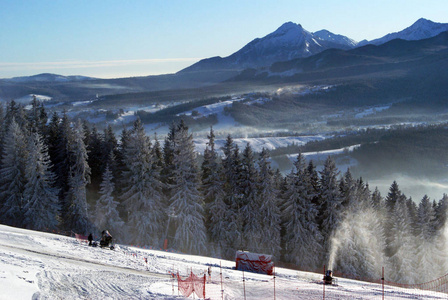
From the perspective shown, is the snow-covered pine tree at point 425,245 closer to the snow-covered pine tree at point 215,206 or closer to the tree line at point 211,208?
the tree line at point 211,208

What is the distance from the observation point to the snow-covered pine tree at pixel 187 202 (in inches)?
1750

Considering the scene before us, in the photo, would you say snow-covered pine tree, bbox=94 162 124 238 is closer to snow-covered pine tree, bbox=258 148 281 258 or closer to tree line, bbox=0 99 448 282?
tree line, bbox=0 99 448 282

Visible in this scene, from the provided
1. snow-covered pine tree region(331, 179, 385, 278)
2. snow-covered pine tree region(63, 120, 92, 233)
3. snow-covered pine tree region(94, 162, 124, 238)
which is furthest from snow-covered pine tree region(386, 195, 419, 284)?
snow-covered pine tree region(63, 120, 92, 233)

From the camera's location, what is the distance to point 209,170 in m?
48.5

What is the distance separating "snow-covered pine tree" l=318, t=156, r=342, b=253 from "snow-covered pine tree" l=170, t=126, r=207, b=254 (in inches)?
546

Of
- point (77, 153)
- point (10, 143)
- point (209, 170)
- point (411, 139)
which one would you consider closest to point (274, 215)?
point (209, 170)

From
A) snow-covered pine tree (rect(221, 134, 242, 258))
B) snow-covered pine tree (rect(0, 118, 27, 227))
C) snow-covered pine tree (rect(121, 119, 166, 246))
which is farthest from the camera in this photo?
snow-covered pine tree (rect(121, 119, 166, 246))

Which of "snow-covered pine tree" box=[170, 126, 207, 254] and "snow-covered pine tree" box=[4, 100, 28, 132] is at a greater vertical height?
"snow-covered pine tree" box=[4, 100, 28, 132]

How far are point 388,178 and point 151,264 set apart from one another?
139401mm

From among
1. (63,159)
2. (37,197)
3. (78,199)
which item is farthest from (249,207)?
(63,159)

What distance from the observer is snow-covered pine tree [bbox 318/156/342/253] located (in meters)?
45.7

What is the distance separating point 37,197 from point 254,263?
24090mm

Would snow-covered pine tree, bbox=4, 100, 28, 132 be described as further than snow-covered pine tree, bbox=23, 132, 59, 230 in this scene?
Yes

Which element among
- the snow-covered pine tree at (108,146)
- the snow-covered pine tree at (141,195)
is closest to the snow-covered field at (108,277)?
the snow-covered pine tree at (141,195)
